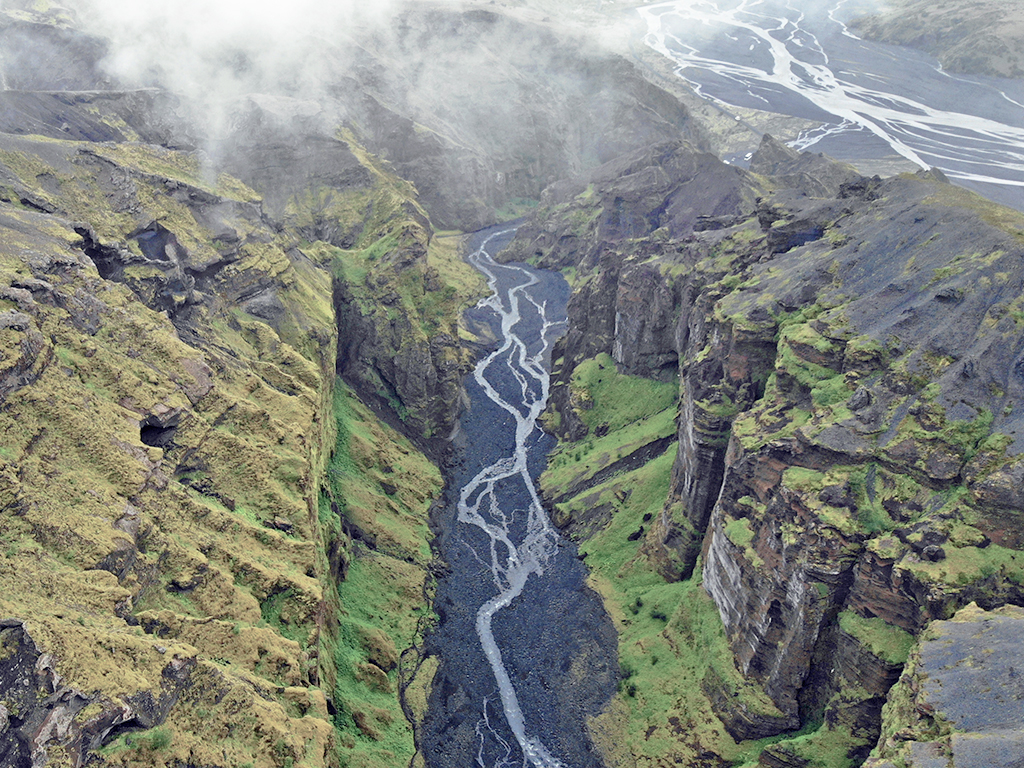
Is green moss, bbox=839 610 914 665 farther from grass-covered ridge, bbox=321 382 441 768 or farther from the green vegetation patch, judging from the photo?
the green vegetation patch

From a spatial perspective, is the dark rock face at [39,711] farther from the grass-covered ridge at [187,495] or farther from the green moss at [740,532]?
the green moss at [740,532]

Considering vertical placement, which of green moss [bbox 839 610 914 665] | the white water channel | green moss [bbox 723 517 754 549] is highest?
green moss [bbox 839 610 914 665]

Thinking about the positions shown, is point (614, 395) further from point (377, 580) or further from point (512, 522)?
point (377, 580)

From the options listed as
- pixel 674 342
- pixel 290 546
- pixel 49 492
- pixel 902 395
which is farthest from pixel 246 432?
pixel 674 342

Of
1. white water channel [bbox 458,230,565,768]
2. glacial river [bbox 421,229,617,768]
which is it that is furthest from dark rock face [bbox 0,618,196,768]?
white water channel [bbox 458,230,565,768]

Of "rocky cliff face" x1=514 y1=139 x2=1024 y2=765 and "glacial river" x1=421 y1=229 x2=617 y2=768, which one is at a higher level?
"rocky cliff face" x1=514 y1=139 x2=1024 y2=765

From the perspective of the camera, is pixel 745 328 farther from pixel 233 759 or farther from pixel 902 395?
pixel 233 759
